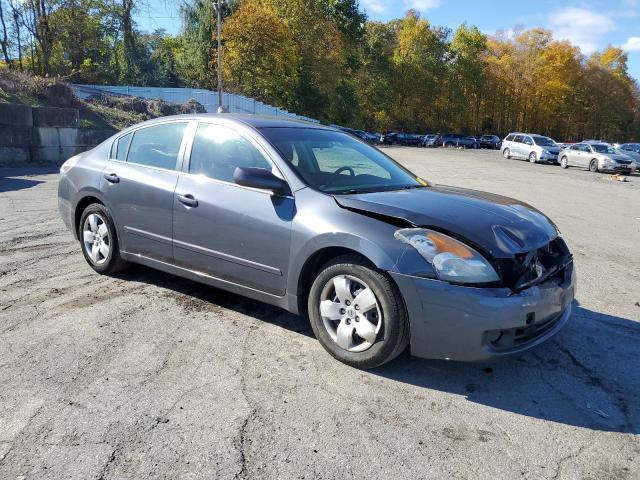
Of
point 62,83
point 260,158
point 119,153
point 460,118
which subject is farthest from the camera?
point 460,118

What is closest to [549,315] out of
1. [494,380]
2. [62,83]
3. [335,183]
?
[494,380]

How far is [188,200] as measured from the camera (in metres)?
4.14

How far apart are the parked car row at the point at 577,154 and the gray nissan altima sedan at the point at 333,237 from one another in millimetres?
25715

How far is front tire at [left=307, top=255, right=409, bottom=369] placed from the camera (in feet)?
10.4

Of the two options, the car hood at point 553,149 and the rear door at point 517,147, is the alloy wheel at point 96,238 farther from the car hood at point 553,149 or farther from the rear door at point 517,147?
the rear door at point 517,147

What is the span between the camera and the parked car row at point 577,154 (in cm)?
2605

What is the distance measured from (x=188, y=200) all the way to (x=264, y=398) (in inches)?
71.4

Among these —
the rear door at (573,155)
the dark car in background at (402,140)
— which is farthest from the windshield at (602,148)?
the dark car in background at (402,140)

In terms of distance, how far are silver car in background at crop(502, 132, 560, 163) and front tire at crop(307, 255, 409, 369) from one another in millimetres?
31628

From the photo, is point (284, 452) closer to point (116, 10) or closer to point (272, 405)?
point (272, 405)

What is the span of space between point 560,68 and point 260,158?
246ft

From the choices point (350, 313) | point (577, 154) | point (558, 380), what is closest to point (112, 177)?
point (350, 313)

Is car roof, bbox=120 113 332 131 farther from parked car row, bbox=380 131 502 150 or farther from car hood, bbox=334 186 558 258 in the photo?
parked car row, bbox=380 131 502 150

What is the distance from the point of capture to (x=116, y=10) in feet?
117
